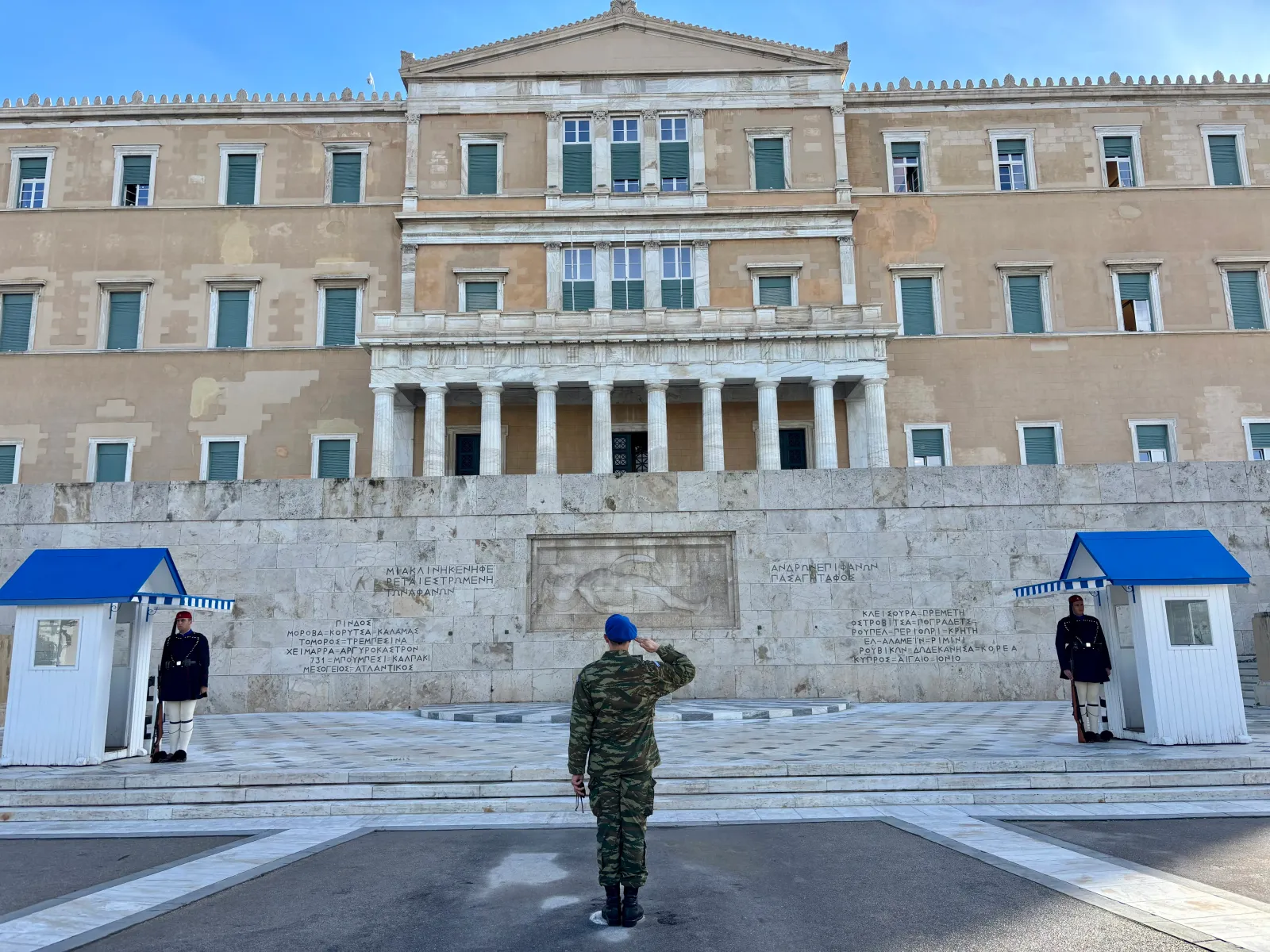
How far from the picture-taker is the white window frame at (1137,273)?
3503cm

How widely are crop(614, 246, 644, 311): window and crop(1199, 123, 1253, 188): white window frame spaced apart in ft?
70.4

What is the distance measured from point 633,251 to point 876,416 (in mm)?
10652

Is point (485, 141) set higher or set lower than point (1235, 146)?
higher

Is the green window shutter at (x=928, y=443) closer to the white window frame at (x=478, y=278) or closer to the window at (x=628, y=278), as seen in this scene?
the window at (x=628, y=278)

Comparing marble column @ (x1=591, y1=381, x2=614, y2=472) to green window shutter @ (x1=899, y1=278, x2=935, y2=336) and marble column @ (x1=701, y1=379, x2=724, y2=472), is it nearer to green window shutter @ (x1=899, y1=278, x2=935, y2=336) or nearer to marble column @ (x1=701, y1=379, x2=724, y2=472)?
marble column @ (x1=701, y1=379, x2=724, y2=472)

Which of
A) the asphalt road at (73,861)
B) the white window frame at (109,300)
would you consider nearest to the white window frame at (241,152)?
the white window frame at (109,300)

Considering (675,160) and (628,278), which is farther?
(675,160)

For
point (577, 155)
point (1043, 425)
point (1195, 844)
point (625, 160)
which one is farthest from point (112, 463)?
point (1195, 844)

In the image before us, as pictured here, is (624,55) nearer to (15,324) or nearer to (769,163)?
(769,163)

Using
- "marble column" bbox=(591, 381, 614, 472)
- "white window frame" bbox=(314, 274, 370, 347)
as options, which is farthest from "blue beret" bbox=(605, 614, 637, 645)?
"white window frame" bbox=(314, 274, 370, 347)

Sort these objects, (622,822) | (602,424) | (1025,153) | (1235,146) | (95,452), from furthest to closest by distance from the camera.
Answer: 1. (1025,153)
2. (1235,146)
3. (95,452)
4. (602,424)
5. (622,822)

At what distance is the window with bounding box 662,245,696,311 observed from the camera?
1368 inches

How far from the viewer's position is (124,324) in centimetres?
3506

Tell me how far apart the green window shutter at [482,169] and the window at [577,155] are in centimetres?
262
